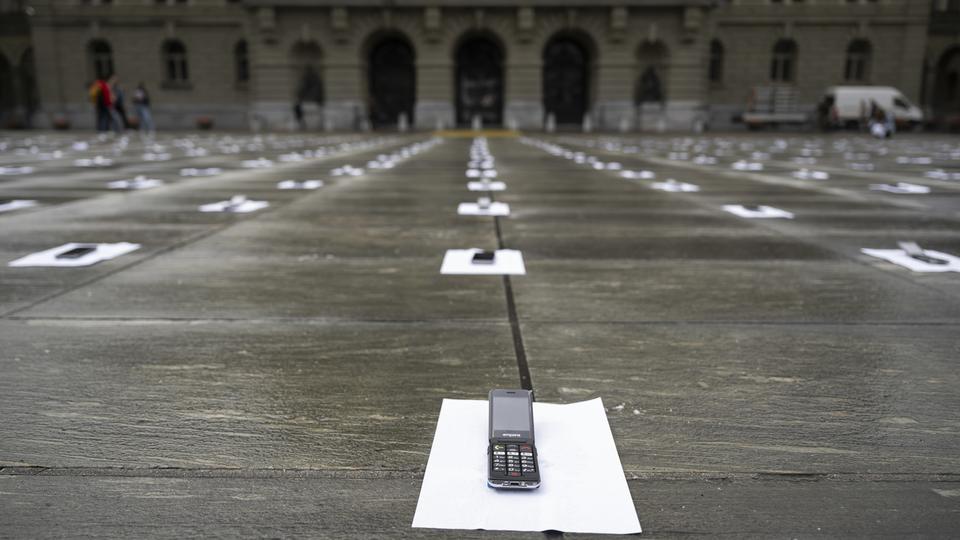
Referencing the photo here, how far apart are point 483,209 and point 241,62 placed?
129ft

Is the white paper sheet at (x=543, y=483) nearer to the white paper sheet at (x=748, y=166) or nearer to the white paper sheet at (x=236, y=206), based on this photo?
the white paper sheet at (x=236, y=206)

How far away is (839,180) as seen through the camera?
10266 mm

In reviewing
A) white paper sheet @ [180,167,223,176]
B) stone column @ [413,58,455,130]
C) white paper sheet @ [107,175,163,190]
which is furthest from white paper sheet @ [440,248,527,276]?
stone column @ [413,58,455,130]

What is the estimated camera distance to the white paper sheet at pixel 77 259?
412 centimetres

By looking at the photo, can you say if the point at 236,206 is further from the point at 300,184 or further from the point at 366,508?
the point at 366,508

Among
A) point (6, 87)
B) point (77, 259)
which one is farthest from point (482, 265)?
point (6, 87)

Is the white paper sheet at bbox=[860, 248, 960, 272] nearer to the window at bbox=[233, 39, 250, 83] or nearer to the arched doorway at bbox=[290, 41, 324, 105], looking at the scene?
Answer: the arched doorway at bbox=[290, 41, 324, 105]

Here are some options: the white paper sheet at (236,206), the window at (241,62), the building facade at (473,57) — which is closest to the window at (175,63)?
the building facade at (473,57)

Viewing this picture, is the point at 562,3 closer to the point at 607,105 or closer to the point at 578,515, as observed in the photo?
the point at 607,105

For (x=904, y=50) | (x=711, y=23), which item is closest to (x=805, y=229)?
(x=711, y=23)

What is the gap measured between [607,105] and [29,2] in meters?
32.8

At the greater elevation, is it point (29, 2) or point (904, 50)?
point (29, 2)

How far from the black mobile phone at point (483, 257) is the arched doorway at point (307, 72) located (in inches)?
1389

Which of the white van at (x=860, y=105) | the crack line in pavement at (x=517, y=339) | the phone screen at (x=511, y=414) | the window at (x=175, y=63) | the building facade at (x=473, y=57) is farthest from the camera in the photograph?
the window at (x=175, y=63)
